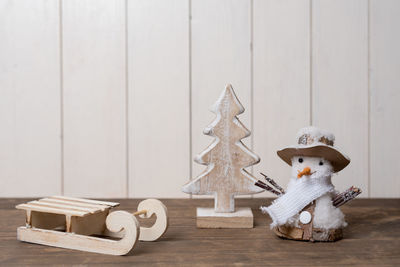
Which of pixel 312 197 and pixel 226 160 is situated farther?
pixel 226 160

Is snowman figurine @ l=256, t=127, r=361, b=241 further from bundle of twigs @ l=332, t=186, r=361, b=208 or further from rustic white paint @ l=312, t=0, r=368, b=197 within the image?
rustic white paint @ l=312, t=0, r=368, b=197

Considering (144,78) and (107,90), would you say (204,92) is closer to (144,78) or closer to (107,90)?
(144,78)

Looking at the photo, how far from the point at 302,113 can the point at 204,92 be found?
0.95ft

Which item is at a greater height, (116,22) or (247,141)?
(116,22)

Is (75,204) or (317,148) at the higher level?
(317,148)

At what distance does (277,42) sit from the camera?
1308 mm

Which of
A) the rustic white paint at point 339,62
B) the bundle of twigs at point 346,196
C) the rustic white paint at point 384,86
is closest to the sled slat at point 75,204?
the bundle of twigs at point 346,196

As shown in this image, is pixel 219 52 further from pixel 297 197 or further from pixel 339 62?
pixel 297 197

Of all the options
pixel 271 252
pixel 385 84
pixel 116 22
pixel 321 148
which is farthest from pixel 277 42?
pixel 271 252

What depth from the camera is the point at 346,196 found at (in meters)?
0.79

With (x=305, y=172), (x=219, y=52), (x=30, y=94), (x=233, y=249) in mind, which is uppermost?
(x=219, y=52)

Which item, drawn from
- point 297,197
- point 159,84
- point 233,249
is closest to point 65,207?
point 233,249

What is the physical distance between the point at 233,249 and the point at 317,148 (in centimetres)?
23

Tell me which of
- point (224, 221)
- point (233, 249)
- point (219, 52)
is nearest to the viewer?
point (233, 249)
